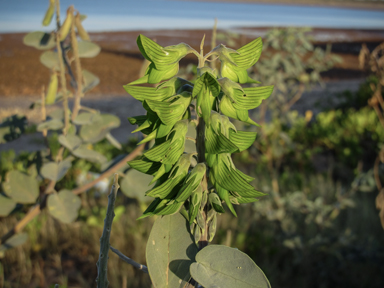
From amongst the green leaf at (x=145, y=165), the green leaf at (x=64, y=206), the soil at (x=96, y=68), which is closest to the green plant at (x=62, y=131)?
the green leaf at (x=64, y=206)

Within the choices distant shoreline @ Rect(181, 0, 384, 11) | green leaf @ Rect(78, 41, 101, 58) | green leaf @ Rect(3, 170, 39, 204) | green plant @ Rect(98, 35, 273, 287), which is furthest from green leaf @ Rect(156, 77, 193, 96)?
distant shoreline @ Rect(181, 0, 384, 11)

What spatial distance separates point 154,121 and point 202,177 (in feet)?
0.33

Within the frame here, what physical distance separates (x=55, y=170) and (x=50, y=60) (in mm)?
376

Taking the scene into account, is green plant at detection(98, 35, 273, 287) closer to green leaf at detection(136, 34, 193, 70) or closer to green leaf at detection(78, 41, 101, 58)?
green leaf at detection(136, 34, 193, 70)

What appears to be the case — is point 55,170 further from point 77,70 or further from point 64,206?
point 77,70

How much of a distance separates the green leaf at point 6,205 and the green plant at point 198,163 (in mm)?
884

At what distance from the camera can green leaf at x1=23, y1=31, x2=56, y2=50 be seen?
110 cm

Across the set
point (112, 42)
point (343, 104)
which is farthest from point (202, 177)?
point (112, 42)

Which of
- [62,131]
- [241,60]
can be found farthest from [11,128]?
[241,60]

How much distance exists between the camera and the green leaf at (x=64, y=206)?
3.49ft

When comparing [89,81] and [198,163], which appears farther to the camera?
[89,81]

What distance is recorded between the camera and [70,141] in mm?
1080

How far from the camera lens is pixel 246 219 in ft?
7.48

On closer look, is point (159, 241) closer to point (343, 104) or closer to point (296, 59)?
point (296, 59)
